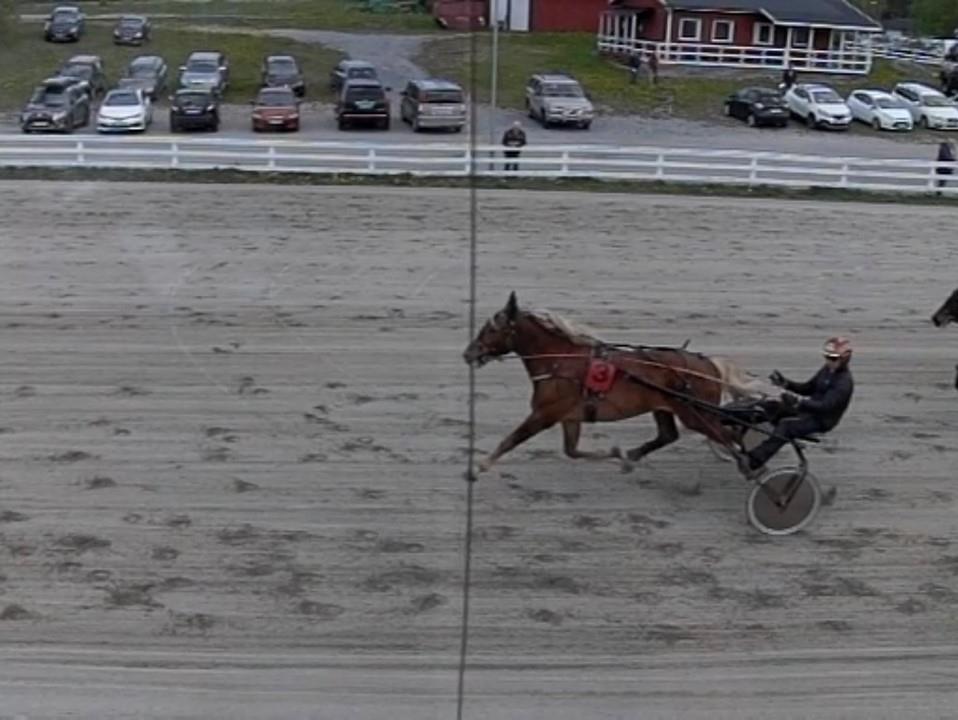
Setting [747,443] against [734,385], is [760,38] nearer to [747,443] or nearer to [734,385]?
[747,443]

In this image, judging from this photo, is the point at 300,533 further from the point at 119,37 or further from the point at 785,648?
the point at 119,37

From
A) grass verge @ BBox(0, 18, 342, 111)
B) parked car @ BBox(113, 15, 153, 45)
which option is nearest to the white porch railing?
grass verge @ BBox(0, 18, 342, 111)

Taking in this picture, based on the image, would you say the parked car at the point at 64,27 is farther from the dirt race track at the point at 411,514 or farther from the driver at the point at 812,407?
the driver at the point at 812,407

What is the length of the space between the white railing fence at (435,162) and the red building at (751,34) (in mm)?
21432

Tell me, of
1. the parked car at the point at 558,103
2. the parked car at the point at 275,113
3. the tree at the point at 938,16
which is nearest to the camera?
the parked car at the point at 275,113

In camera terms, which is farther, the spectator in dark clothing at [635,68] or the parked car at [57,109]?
the spectator in dark clothing at [635,68]

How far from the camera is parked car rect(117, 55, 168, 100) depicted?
3788cm

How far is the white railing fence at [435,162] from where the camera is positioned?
26438 mm

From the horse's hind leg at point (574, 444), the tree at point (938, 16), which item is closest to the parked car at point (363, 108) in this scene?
the horse's hind leg at point (574, 444)

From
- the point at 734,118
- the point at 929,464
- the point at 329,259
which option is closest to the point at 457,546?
the point at 929,464

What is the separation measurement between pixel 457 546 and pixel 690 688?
225 centimetres

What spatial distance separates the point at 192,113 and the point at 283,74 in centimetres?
916

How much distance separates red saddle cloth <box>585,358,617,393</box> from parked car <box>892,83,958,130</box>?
34.4m

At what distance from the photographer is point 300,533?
9125mm
